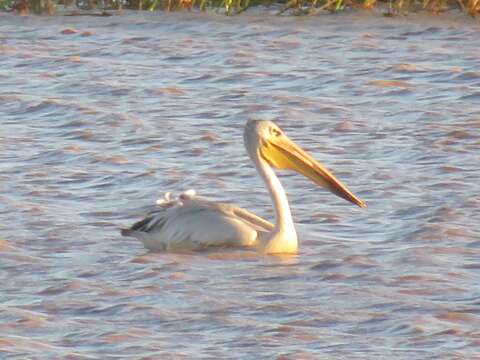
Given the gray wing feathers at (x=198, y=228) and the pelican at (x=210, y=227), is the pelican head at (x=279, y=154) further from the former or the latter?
the gray wing feathers at (x=198, y=228)

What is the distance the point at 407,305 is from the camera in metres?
6.70

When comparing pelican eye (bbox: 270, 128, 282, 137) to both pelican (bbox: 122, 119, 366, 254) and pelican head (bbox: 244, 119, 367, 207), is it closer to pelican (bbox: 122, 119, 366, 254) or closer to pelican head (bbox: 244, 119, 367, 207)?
pelican head (bbox: 244, 119, 367, 207)

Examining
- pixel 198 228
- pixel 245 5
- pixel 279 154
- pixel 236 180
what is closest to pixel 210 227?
pixel 198 228

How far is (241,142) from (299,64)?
2.19m

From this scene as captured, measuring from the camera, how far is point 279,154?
8.41 metres

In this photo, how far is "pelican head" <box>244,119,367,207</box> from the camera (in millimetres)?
8320

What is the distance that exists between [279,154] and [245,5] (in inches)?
218

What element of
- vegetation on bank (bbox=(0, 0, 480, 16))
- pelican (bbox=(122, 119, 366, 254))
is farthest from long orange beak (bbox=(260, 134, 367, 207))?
vegetation on bank (bbox=(0, 0, 480, 16))

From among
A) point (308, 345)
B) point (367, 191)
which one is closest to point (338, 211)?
point (367, 191)

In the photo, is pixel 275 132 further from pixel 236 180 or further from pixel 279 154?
pixel 236 180

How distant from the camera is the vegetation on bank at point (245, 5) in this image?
13.2 m

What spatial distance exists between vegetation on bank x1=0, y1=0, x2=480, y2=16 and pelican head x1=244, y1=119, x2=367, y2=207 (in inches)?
189

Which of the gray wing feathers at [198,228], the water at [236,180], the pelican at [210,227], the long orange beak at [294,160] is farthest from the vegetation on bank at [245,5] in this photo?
the gray wing feathers at [198,228]

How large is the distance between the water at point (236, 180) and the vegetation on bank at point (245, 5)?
0.45 ft
